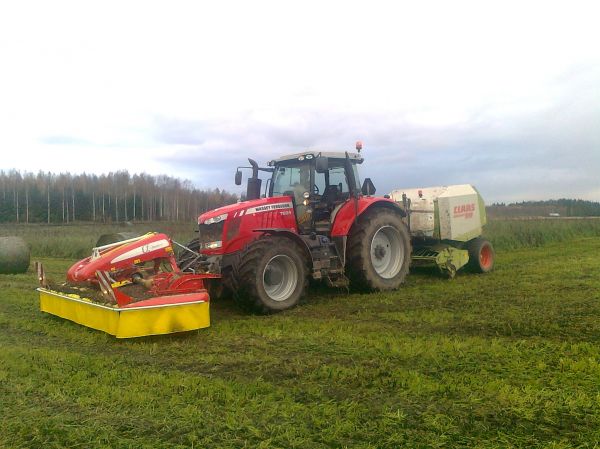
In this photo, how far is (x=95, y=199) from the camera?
4556 centimetres

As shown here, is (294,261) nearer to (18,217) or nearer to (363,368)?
(363,368)

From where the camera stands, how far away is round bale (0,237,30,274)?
12.1m

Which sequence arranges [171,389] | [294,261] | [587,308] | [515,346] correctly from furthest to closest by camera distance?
[294,261], [587,308], [515,346], [171,389]

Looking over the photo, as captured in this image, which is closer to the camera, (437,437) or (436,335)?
(437,437)

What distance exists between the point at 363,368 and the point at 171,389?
1540mm

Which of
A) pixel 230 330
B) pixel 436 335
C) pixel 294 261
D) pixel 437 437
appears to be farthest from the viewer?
pixel 294 261

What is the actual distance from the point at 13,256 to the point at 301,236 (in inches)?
332

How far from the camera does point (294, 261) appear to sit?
6.84 meters

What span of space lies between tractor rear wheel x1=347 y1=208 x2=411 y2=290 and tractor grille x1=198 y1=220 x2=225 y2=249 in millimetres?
2177

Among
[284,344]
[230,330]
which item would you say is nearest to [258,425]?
[284,344]

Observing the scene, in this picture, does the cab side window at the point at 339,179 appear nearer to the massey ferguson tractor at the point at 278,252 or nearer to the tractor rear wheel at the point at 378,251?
the massey ferguson tractor at the point at 278,252

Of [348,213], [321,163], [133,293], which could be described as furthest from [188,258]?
[348,213]

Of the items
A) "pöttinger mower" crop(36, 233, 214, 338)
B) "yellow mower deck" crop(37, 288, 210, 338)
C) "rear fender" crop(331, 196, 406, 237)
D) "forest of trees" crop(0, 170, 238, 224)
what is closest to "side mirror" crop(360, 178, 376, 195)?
"rear fender" crop(331, 196, 406, 237)

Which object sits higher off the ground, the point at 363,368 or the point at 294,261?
the point at 294,261
